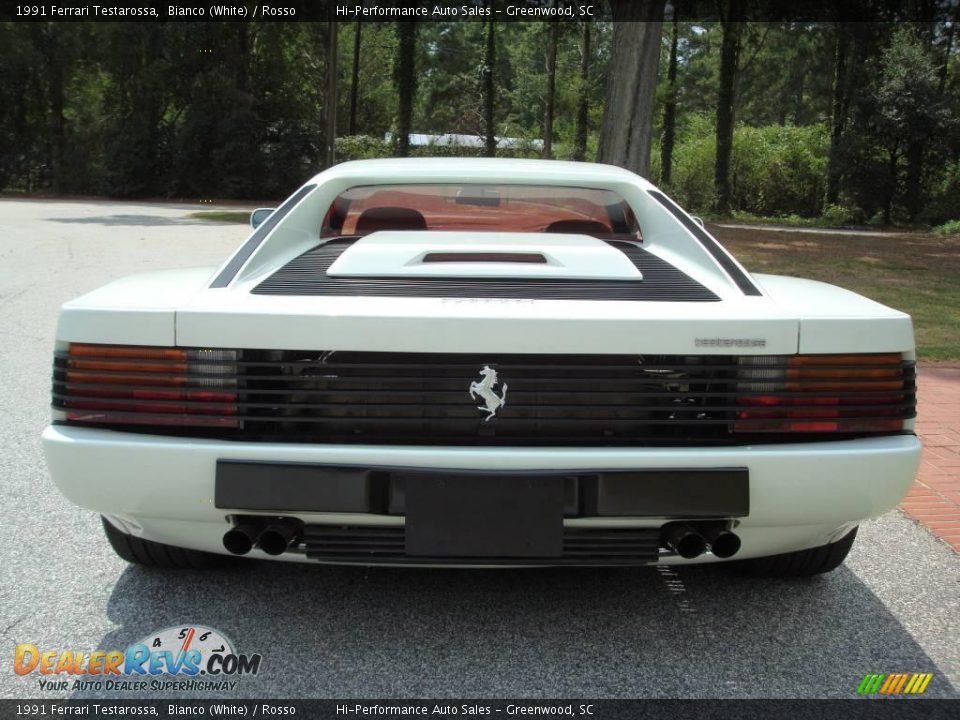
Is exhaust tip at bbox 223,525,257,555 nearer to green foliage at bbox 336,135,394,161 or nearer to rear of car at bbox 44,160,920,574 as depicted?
rear of car at bbox 44,160,920,574

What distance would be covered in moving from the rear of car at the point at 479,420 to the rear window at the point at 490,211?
4.25ft

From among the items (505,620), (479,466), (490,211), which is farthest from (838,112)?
(479,466)

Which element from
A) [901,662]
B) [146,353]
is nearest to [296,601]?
[146,353]

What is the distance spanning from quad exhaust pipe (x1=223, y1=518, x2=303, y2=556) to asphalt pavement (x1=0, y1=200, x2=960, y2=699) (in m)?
0.33

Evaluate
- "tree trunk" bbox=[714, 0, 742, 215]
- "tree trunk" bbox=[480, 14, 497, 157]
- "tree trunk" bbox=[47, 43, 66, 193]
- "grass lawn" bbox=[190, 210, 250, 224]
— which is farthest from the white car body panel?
"tree trunk" bbox=[47, 43, 66, 193]

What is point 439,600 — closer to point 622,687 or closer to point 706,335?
point 622,687

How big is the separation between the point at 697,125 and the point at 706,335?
153 feet

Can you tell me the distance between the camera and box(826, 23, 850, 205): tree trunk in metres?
29.5

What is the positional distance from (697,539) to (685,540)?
1.5 inches

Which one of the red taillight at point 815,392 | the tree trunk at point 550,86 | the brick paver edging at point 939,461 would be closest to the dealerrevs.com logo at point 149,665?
the red taillight at point 815,392

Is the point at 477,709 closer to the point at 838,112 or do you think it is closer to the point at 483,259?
the point at 483,259

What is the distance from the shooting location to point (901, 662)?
258 cm

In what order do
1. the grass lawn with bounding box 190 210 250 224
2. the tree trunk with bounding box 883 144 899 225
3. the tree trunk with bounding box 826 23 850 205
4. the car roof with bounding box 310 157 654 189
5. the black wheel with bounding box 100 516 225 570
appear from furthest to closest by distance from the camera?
1. the tree trunk with bounding box 826 23 850 205
2. the tree trunk with bounding box 883 144 899 225
3. the grass lawn with bounding box 190 210 250 224
4. the car roof with bounding box 310 157 654 189
5. the black wheel with bounding box 100 516 225 570

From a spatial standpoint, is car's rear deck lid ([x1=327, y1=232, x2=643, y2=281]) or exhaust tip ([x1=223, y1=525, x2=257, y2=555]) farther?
car's rear deck lid ([x1=327, y1=232, x2=643, y2=281])
